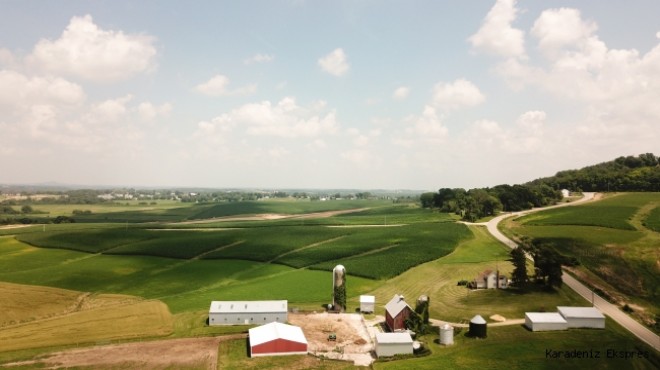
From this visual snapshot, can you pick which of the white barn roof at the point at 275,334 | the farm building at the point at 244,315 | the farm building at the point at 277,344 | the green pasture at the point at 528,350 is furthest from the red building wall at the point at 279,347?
the farm building at the point at 244,315

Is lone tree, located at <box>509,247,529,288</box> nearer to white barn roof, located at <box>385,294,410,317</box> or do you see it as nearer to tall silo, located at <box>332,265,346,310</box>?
white barn roof, located at <box>385,294,410,317</box>

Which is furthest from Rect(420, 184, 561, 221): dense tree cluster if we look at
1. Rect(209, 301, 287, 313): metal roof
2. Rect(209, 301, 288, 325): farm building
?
Rect(209, 301, 288, 325): farm building

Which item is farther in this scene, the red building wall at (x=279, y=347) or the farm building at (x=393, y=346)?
the red building wall at (x=279, y=347)

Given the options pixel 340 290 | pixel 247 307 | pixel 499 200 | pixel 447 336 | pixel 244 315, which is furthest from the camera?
pixel 499 200

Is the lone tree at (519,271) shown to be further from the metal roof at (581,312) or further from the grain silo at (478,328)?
the grain silo at (478,328)

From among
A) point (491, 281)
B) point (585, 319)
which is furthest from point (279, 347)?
point (491, 281)

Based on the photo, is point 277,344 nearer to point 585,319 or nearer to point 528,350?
point 528,350
